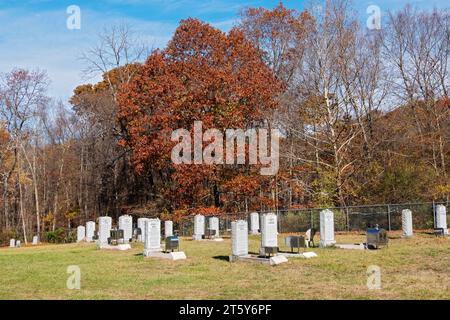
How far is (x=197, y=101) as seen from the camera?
3538cm

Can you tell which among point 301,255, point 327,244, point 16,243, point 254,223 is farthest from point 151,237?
point 16,243

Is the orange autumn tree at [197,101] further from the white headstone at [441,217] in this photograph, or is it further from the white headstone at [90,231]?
the white headstone at [441,217]

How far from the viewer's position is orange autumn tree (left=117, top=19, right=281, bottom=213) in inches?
1380

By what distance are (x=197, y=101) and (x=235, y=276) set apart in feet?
77.0

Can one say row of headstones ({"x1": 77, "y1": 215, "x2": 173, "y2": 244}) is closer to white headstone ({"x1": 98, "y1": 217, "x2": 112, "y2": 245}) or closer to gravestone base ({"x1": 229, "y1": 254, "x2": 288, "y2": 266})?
white headstone ({"x1": 98, "y1": 217, "x2": 112, "y2": 245})

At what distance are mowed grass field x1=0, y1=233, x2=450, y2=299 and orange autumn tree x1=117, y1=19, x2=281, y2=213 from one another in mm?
16512

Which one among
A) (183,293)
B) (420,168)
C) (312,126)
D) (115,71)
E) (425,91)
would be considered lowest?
(183,293)

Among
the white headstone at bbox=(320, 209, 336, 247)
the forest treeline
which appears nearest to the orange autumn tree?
the forest treeline

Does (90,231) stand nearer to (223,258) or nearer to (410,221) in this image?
(223,258)

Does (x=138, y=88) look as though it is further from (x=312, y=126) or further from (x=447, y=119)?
(x=447, y=119)

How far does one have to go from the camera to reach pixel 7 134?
4631 cm
